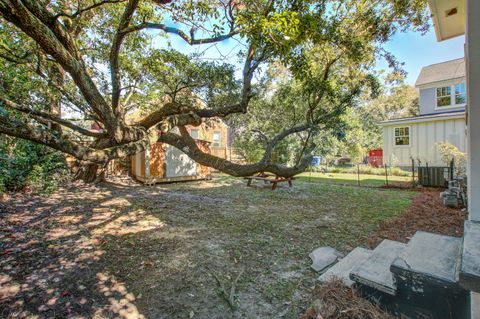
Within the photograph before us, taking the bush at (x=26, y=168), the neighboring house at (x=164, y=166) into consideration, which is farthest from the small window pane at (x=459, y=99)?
the bush at (x=26, y=168)

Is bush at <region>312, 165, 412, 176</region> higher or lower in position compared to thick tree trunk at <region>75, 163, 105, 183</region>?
lower

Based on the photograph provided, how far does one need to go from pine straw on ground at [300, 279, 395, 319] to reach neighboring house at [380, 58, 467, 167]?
13.7 meters

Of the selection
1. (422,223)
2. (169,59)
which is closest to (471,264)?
(422,223)

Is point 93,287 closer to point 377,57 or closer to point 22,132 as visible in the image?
point 22,132

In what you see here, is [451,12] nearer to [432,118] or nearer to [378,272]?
[378,272]

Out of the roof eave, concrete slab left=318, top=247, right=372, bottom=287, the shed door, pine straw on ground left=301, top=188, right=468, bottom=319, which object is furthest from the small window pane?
concrete slab left=318, top=247, right=372, bottom=287

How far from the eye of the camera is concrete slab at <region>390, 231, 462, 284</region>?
1244 mm

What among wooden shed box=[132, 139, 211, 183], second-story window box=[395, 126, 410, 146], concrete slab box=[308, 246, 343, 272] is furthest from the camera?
second-story window box=[395, 126, 410, 146]

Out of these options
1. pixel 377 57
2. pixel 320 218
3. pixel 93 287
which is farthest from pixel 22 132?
pixel 377 57

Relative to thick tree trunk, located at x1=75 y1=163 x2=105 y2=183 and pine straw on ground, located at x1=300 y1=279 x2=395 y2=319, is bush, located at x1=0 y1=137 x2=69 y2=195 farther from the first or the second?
pine straw on ground, located at x1=300 y1=279 x2=395 y2=319

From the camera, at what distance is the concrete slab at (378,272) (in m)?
1.44

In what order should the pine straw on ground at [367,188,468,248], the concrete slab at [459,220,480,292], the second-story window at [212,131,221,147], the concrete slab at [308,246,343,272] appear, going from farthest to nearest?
1. the second-story window at [212,131,221,147]
2. the pine straw on ground at [367,188,468,248]
3. the concrete slab at [308,246,343,272]
4. the concrete slab at [459,220,480,292]

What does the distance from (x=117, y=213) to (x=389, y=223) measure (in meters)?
6.12

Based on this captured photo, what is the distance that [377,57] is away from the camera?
7.48m
